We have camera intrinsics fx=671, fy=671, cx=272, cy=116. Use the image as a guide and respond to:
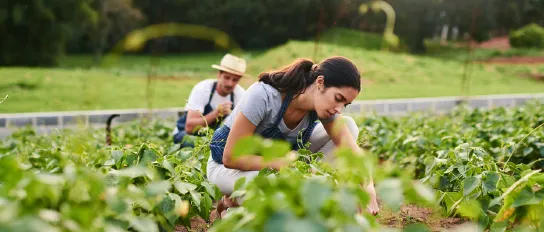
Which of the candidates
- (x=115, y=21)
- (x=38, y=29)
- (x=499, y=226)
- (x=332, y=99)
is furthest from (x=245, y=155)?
(x=115, y=21)

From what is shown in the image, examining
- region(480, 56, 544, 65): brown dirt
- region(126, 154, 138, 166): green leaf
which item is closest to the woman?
region(126, 154, 138, 166): green leaf

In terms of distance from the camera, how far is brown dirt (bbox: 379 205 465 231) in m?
2.98

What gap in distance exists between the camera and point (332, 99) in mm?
2543

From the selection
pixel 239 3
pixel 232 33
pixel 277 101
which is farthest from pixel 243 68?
pixel 232 33

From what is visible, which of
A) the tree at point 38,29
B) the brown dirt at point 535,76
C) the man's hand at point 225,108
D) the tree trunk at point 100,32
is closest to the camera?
the man's hand at point 225,108

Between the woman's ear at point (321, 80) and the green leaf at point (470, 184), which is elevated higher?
the woman's ear at point (321, 80)

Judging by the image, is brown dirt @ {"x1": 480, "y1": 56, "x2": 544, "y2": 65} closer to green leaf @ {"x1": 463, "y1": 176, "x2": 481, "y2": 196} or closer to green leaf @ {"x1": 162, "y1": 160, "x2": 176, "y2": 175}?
green leaf @ {"x1": 463, "y1": 176, "x2": 481, "y2": 196}

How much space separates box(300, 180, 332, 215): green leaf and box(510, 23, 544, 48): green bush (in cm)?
2120

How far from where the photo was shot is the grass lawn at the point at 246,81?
458 inches

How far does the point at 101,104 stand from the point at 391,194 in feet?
34.1

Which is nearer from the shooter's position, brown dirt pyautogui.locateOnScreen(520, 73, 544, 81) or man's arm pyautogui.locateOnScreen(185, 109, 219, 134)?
man's arm pyautogui.locateOnScreen(185, 109, 219, 134)

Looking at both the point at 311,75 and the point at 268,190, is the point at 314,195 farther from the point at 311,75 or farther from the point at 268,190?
the point at 311,75

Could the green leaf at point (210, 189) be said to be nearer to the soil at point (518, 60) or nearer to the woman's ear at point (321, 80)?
the woman's ear at point (321, 80)

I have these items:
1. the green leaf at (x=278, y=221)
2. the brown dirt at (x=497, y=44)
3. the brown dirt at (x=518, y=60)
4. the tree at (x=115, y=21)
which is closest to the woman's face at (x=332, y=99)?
the green leaf at (x=278, y=221)
